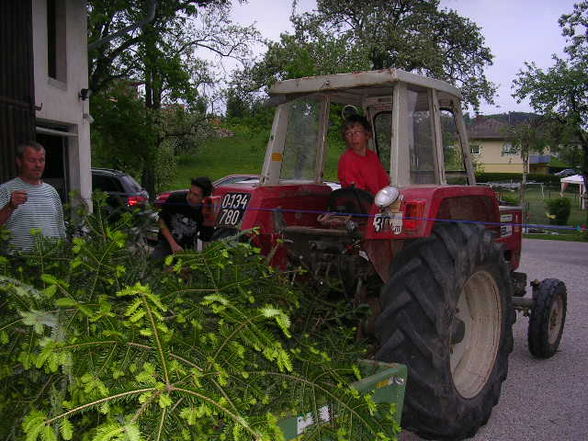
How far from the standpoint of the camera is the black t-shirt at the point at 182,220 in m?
6.36

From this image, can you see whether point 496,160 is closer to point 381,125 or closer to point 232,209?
point 381,125

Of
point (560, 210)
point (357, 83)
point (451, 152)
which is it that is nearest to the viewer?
point (357, 83)

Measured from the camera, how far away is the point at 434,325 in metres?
3.85

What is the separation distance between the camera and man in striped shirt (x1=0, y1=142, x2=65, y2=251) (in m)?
4.95

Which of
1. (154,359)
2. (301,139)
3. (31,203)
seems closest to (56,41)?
(31,203)

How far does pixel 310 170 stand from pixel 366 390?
2785 mm

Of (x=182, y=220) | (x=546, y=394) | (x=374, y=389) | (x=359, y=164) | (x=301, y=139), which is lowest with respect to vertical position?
(x=546, y=394)

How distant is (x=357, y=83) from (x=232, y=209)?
52.2 inches

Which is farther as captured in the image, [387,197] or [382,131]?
[382,131]

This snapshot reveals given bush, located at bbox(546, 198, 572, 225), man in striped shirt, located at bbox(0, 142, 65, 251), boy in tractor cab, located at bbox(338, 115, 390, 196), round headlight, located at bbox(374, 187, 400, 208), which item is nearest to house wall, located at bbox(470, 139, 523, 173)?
bush, located at bbox(546, 198, 572, 225)

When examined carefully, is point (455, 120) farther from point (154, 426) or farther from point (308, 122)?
point (154, 426)

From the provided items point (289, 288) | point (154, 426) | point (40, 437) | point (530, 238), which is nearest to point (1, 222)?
point (289, 288)

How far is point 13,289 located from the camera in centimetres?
250

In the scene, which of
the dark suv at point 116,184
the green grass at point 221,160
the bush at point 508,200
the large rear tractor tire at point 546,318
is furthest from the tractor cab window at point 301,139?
the green grass at point 221,160
